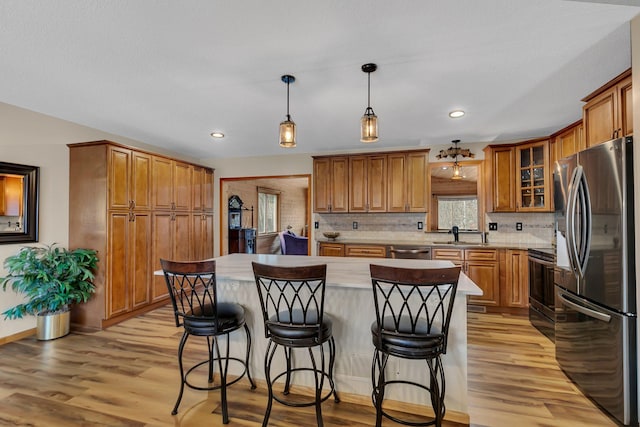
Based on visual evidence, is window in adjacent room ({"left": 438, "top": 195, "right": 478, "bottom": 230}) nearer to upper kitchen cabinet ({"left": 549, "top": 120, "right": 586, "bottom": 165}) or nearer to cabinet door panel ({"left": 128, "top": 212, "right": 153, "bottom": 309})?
upper kitchen cabinet ({"left": 549, "top": 120, "right": 586, "bottom": 165})

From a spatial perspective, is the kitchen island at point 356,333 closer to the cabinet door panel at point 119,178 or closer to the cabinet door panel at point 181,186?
the cabinet door panel at point 119,178

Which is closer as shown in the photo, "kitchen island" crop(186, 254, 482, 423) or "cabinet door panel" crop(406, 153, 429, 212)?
"kitchen island" crop(186, 254, 482, 423)

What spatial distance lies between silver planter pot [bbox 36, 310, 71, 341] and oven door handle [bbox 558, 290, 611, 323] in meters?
4.82

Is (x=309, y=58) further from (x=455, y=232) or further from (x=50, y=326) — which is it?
(x=50, y=326)

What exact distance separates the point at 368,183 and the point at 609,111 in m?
2.75

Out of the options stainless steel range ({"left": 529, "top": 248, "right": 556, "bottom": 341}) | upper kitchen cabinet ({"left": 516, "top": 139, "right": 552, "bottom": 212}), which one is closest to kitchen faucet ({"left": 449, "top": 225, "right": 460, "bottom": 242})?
upper kitchen cabinet ({"left": 516, "top": 139, "right": 552, "bottom": 212})

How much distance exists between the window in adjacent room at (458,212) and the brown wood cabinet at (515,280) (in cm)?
78

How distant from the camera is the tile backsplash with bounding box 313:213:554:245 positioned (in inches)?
171

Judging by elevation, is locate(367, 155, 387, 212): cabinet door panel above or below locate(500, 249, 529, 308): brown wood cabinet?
above

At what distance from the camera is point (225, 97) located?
2.89 metres

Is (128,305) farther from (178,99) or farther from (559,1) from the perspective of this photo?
(559,1)

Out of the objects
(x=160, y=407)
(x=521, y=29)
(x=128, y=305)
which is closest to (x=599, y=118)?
(x=521, y=29)

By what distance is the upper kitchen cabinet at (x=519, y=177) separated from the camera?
4000 millimetres

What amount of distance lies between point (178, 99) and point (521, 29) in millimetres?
2817
